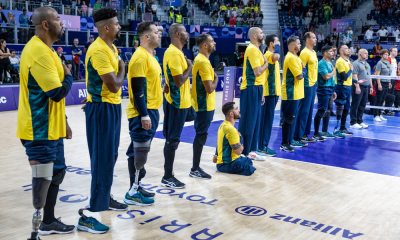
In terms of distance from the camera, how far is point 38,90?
10.4 feet

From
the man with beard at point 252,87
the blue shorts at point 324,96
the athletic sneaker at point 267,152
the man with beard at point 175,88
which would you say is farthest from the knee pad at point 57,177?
the blue shorts at point 324,96

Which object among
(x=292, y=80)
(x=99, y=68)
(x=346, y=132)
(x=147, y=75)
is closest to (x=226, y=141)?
(x=147, y=75)

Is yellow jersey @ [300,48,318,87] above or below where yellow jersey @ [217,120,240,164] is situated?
above

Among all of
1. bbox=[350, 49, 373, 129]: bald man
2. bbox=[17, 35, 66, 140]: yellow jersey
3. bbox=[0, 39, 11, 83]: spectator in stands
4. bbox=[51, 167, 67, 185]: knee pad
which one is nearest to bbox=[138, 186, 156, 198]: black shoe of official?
bbox=[51, 167, 67, 185]: knee pad

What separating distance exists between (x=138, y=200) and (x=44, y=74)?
1.98 metres

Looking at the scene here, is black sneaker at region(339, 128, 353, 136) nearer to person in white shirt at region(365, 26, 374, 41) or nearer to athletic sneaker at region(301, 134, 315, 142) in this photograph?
athletic sneaker at region(301, 134, 315, 142)

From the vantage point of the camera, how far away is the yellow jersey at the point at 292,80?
730 centimetres

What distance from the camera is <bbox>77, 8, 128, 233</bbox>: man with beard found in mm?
3711

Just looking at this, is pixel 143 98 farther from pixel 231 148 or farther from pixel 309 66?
pixel 309 66

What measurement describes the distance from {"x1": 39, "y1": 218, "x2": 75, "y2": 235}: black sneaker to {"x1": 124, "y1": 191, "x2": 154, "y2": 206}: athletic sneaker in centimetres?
89

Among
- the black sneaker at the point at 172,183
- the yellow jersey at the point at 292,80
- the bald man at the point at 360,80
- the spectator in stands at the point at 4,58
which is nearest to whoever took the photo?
the black sneaker at the point at 172,183

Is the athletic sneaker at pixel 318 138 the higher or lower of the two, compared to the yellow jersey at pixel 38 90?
lower

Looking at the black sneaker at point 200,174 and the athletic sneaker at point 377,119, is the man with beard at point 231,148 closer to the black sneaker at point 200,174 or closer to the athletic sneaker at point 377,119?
the black sneaker at point 200,174

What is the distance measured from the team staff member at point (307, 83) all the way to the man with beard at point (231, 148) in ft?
8.03
